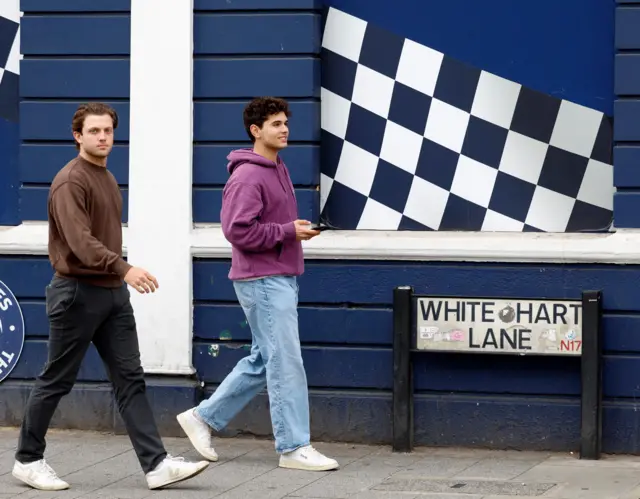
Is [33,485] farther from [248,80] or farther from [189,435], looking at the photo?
[248,80]

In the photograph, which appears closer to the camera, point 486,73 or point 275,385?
point 275,385

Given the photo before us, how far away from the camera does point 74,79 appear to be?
828 cm

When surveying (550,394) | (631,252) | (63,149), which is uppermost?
(63,149)

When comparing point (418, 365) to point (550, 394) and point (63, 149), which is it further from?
point (63, 149)

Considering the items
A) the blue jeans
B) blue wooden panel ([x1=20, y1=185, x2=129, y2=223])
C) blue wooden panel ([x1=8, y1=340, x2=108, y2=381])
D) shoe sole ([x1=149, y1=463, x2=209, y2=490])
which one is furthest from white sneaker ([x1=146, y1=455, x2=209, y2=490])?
blue wooden panel ([x1=20, y1=185, x2=129, y2=223])

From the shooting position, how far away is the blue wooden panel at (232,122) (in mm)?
7945

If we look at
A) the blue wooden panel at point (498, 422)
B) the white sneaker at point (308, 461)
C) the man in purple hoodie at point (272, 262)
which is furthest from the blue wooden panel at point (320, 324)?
the white sneaker at point (308, 461)

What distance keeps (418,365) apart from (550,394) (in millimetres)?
709

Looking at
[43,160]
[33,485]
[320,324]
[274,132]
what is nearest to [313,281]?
[320,324]

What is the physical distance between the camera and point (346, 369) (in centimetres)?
794

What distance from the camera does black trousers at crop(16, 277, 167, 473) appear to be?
6664 mm

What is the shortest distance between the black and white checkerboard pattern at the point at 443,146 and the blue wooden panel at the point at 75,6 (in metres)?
1.17

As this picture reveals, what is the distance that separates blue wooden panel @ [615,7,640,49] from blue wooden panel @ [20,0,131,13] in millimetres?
2675

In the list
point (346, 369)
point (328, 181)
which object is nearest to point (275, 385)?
point (346, 369)
